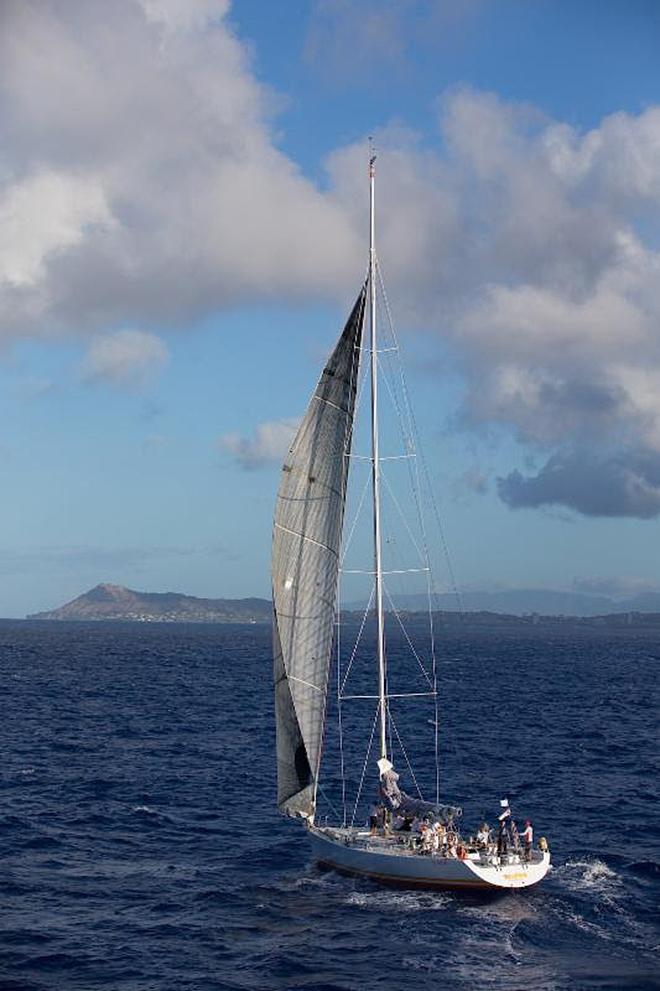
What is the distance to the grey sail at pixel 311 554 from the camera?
42.9 m

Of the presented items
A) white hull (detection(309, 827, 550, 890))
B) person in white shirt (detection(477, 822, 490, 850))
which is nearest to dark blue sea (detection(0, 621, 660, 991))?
white hull (detection(309, 827, 550, 890))

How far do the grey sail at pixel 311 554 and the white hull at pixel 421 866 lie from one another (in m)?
2.95

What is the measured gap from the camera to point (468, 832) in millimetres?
49188

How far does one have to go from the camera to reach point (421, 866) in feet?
129

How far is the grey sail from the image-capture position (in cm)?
4288

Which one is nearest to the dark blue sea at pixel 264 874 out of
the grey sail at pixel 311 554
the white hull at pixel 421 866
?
the white hull at pixel 421 866

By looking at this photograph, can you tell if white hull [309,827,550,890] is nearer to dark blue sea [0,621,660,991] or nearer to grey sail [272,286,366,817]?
dark blue sea [0,621,660,991]

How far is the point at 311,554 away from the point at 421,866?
11.6m

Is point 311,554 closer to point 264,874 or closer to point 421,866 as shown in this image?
point 421,866

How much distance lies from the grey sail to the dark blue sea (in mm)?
5683

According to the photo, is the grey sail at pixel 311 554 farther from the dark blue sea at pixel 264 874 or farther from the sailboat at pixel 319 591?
the dark blue sea at pixel 264 874

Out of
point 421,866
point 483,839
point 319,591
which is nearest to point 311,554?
point 319,591

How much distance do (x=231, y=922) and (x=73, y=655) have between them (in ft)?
497

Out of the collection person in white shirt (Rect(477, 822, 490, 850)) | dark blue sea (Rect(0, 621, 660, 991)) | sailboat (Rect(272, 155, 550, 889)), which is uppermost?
sailboat (Rect(272, 155, 550, 889))
